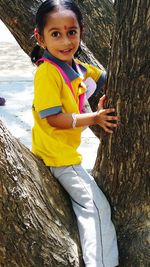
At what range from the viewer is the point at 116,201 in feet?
6.78

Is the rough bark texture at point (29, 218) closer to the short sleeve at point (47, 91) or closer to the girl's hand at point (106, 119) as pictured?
the short sleeve at point (47, 91)

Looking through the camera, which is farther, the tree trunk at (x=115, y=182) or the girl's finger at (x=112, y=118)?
the girl's finger at (x=112, y=118)

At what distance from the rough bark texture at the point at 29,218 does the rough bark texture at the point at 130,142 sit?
0.22m

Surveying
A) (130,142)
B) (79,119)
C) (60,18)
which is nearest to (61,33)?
(60,18)

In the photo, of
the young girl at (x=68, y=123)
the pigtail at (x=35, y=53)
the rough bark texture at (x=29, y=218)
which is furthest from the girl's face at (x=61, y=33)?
the rough bark texture at (x=29, y=218)

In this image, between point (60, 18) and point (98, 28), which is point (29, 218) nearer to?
point (60, 18)

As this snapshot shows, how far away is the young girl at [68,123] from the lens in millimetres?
1971

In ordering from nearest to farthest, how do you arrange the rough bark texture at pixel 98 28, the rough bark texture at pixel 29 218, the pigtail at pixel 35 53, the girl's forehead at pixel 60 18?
the rough bark texture at pixel 29 218
the girl's forehead at pixel 60 18
the pigtail at pixel 35 53
the rough bark texture at pixel 98 28

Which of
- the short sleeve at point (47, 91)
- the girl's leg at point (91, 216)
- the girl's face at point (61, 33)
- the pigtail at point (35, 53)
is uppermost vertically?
the girl's face at point (61, 33)

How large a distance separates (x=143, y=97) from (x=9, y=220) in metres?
0.63

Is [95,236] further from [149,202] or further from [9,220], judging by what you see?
[9,220]

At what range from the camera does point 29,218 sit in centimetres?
177

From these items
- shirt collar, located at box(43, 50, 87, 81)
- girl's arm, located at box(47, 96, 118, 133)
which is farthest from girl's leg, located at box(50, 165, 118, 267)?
shirt collar, located at box(43, 50, 87, 81)

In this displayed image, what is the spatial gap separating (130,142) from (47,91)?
14.5 inches
